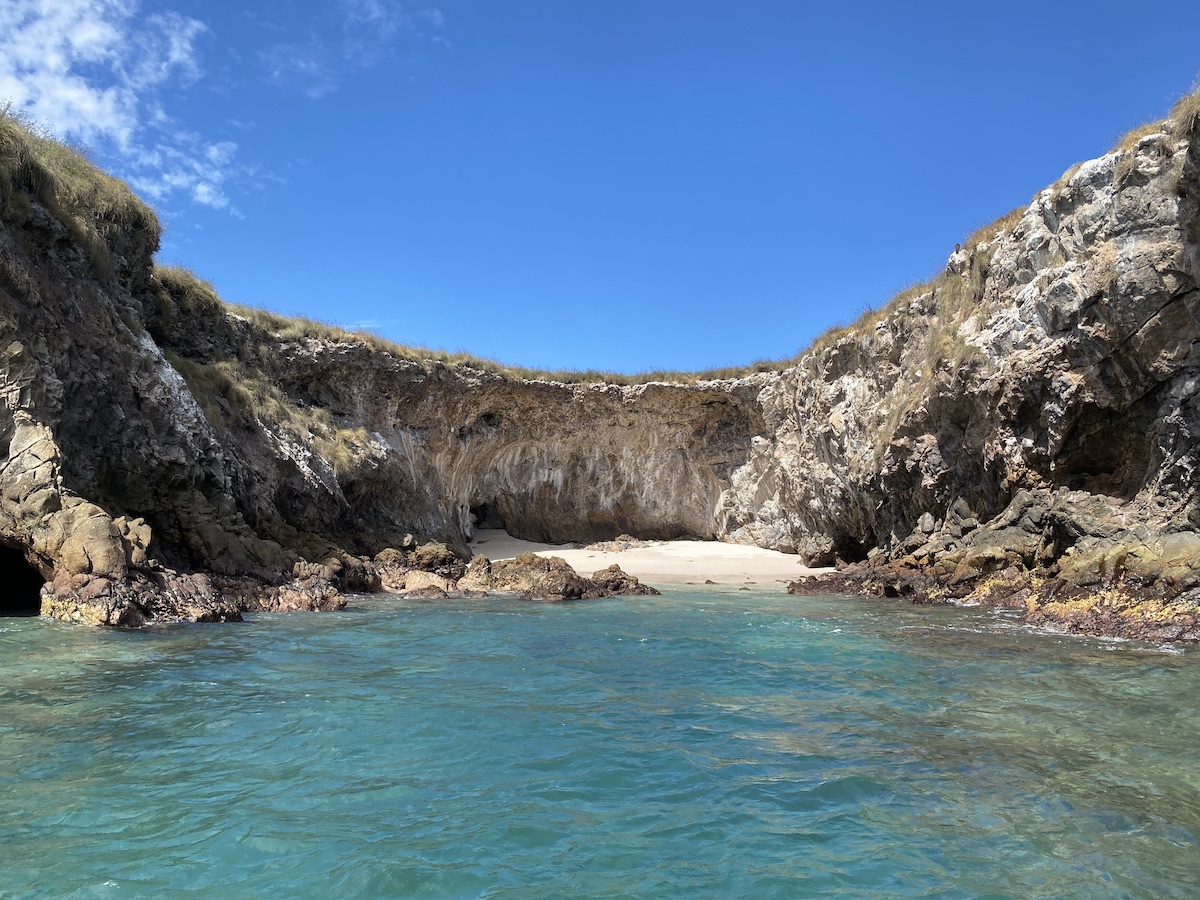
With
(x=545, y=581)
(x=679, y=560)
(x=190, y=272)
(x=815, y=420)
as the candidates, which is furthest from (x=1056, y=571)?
(x=190, y=272)

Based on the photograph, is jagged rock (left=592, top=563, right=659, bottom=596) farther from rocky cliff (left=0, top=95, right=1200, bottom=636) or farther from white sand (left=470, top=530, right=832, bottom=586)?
rocky cliff (left=0, top=95, right=1200, bottom=636)

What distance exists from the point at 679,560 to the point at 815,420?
21.7ft

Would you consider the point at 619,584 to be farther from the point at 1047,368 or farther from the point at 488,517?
the point at 488,517

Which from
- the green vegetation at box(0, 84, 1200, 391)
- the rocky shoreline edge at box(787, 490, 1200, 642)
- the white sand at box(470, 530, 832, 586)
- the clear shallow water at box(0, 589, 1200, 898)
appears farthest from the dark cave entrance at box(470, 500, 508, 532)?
the clear shallow water at box(0, 589, 1200, 898)

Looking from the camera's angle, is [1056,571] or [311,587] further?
[311,587]

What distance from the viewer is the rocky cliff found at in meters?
12.2

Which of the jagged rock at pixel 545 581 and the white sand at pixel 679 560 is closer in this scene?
the jagged rock at pixel 545 581

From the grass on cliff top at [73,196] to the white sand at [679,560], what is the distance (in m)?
13.8

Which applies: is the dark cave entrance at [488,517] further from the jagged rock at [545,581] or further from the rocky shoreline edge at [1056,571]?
the rocky shoreline edge at [1056,571]

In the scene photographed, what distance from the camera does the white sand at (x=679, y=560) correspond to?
75.9 ft

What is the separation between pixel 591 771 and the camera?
213 inches

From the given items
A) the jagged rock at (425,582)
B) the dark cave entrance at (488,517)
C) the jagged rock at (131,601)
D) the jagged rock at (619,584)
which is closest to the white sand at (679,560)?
the dark cave entrance at (488,517)

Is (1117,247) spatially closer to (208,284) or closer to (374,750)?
(374,750)

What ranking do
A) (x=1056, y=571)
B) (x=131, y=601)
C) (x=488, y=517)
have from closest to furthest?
1. (x=131, y=601)
2. (x=1056, y=571)
3. (x=488, y=517)
